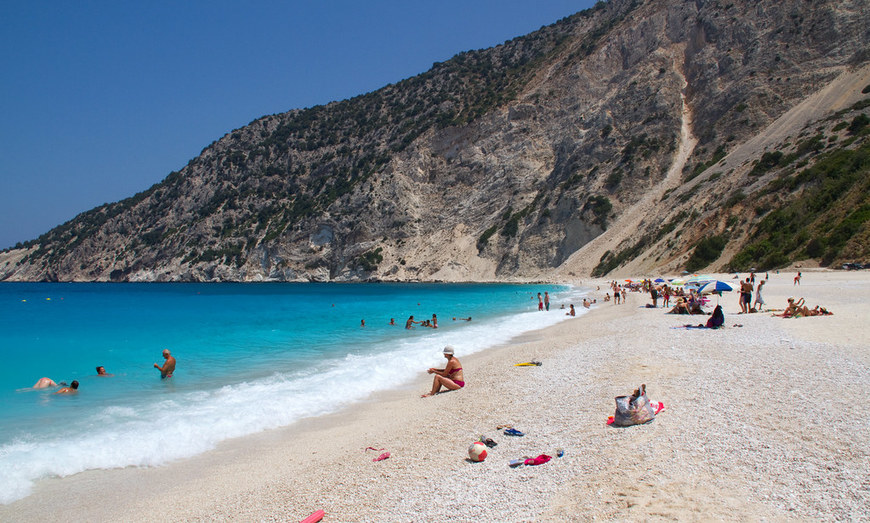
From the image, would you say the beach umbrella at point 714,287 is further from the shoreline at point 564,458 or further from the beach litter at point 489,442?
the beach litter at point 489,442

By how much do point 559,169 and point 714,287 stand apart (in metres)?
47.5

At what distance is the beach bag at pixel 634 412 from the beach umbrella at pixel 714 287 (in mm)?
18926

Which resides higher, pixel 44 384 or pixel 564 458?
pixel 564 458

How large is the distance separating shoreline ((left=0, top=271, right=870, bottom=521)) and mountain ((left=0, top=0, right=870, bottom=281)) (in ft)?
96.0

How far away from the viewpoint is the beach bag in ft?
17.9

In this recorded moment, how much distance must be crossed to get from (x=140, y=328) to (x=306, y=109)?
3850 inches

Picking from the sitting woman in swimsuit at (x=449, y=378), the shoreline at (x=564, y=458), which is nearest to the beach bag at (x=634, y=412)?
the shoreline at (x=564, y=458)

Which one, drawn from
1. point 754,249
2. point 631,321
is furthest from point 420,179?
point 631,321

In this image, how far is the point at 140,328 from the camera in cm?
2652

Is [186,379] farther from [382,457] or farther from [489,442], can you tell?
[489,442]

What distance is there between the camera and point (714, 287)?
22.9 metres

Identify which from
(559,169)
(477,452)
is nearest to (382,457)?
(477,452)

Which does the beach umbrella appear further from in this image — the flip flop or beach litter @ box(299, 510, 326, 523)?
beach litter @ box(299, 510, 326, 523)

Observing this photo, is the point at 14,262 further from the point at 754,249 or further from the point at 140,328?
the point at 754,249
